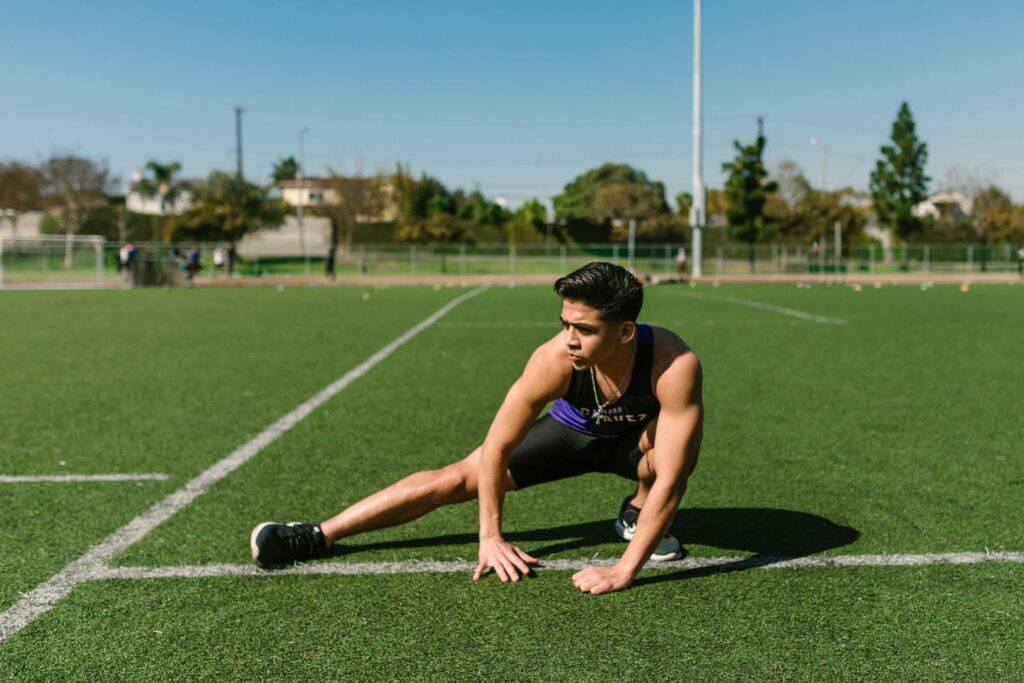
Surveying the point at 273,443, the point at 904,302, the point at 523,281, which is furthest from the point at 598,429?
the point at 523,281

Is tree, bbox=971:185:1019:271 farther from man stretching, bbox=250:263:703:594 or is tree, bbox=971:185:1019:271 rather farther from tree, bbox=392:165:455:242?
man stretching, bbox=250:263:703:594

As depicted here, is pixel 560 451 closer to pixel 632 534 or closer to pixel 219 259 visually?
pixel 632 534

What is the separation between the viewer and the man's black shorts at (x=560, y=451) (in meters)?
3.79

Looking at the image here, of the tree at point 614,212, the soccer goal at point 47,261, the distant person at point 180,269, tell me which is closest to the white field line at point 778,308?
the distant person at point 180,269

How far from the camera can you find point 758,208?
51.8 m

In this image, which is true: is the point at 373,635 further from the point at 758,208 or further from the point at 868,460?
the point at 758,208

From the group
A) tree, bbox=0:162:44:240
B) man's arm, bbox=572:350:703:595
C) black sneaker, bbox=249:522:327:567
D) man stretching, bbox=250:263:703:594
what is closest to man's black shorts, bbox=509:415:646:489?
man stretching, bbox=250:263:703:594

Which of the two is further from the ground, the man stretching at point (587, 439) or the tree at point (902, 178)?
the tree at point (902, 178)

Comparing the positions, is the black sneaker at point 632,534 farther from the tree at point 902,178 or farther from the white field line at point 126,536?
the tree at point 902,178

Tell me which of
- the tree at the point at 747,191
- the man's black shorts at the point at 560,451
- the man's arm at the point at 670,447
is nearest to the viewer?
the man's arm at the point at 670,447

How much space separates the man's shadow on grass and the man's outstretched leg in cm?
16

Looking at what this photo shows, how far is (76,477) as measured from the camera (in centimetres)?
536

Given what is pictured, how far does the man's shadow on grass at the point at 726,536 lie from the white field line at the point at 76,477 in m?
1.91

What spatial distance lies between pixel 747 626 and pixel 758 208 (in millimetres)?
51298
